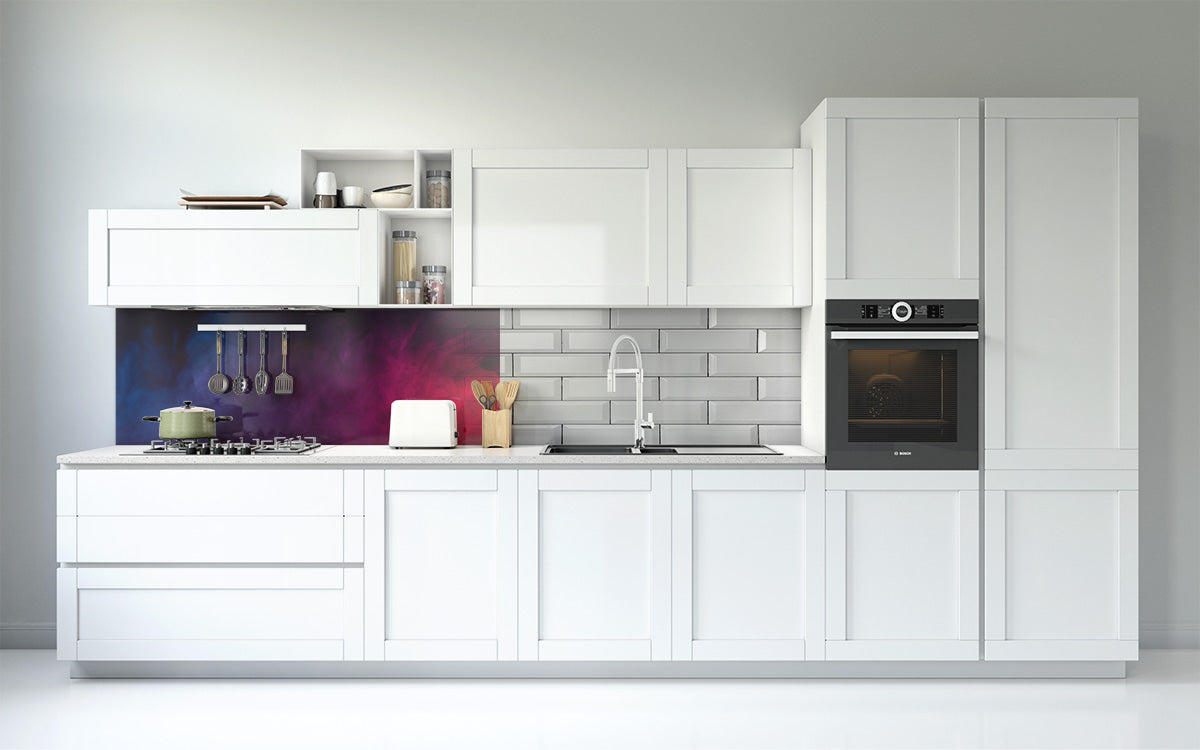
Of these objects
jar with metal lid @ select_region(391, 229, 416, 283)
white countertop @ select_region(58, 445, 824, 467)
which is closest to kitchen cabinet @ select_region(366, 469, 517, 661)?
white countertop @ select_region(58, 445, 824, 467)

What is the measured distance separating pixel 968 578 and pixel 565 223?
2.06 m

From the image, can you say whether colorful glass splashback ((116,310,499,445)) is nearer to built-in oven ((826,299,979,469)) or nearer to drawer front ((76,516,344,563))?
drawer front ((76,516,344,563))

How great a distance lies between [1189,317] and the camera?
388 centimetres

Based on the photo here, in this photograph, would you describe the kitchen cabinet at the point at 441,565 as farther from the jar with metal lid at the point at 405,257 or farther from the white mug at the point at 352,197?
the white mug at the point at 352,197

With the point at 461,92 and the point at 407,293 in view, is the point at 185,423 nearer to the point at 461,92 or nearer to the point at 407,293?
the point at 407,293

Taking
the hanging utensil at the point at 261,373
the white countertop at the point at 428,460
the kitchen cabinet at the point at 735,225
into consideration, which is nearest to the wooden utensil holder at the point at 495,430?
the white countertop at the point at 428,460

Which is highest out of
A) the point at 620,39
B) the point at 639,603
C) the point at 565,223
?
the point at 620,39

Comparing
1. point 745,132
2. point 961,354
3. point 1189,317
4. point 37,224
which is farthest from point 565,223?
point 1189,317

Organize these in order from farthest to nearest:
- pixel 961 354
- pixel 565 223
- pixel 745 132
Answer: pixel 745 132
pixel 565 223
pixel 961 354

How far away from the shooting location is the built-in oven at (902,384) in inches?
131

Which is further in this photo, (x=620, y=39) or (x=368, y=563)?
(x=620, y=39)

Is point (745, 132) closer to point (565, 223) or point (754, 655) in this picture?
point (565, 223)

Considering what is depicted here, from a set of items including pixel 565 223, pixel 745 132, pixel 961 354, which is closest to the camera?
pixel 961 354

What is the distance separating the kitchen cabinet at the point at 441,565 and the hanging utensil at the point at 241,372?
89 centimetres
